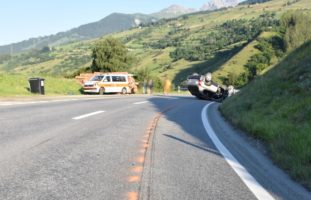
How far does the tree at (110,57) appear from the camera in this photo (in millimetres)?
68188

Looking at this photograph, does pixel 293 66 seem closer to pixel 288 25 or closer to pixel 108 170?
pixel 108 170

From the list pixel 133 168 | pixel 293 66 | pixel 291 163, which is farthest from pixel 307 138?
pixel 293 66

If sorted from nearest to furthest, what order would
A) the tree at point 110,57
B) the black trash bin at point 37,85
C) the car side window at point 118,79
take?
the black trash bin at point 37,85, the car side window at point 118,79, the tree at point 110,57

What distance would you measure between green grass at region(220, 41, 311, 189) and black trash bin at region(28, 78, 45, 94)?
18.8 m

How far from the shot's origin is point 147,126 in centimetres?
1257

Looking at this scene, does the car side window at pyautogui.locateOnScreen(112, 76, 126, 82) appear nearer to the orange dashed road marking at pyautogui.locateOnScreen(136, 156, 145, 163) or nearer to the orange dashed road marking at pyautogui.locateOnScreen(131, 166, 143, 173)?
the orange dashed road marking at pyautogui.locateOnScreen(136, 156, 145, 163)

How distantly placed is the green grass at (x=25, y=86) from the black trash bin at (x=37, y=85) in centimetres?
51

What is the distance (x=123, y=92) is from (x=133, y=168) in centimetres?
3401

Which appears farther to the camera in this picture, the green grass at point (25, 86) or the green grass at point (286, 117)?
the green grass at point (25, 86)

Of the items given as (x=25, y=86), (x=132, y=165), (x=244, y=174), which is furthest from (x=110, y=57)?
(x=244, y=174)

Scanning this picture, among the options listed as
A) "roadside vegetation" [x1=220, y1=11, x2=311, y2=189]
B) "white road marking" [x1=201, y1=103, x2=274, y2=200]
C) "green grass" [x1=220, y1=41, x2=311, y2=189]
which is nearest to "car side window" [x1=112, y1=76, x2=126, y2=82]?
"roadside vegetation" [x1=220, y1=11, x2=311, y2=189]

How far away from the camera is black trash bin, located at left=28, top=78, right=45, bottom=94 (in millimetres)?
32094

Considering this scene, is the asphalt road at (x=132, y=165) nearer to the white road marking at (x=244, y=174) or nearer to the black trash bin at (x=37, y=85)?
the white road marking at (x=244, y=174)

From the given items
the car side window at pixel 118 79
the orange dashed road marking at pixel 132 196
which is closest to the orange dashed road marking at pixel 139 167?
the orange dashed road marking at pixel 132 196
